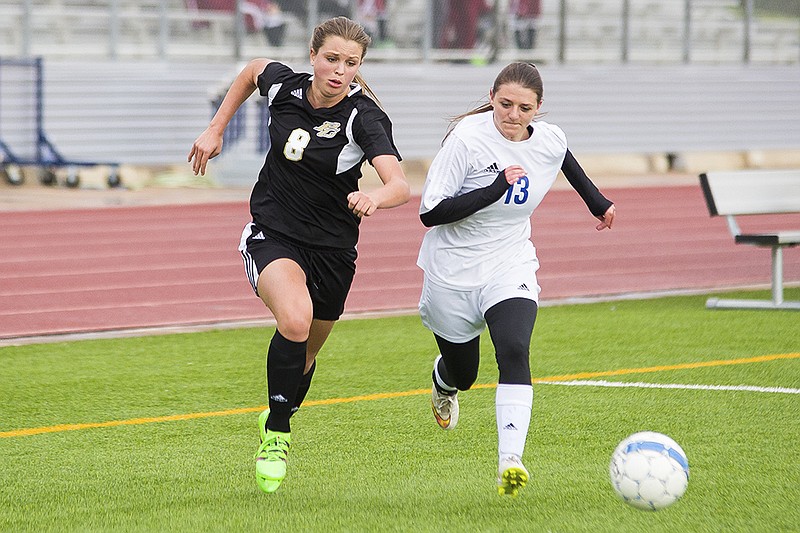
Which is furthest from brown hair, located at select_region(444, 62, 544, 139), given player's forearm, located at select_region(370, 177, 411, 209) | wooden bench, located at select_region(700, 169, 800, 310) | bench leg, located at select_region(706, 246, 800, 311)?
bench leg, located at select_region(706, 246, 800, 311)

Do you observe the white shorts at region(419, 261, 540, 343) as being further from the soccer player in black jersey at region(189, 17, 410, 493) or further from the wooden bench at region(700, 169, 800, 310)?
the wooden bench at region(700, 169, 800, 310)

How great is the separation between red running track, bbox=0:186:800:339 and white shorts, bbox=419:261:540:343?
469 centimetres

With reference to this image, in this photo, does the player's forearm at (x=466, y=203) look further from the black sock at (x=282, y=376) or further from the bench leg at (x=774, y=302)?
the bench leg at (x=774, y=302)

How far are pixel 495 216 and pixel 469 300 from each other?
37 centimetres

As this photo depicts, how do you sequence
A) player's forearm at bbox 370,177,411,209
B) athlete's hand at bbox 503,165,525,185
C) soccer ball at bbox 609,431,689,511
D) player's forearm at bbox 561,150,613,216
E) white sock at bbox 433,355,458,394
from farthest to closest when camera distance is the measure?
1. white sock at bbox 433,355,458,394
2. player's forearm at bbox 561,150,613,216
3. athlete's hand at bbox 503,165,525,185
4. player's forearm at bbox 370,177,411,209
5. soccer ball at bbox 609,431,689,511

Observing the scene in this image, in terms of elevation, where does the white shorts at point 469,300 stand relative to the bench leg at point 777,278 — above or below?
above

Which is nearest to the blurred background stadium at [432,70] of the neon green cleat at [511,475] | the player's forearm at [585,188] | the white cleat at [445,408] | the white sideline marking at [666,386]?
the white sideline marking at [666,386]

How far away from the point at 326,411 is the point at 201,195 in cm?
1319

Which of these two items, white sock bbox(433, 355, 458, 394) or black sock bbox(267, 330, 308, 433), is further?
white sock bbox(433, 355, 458, 394)

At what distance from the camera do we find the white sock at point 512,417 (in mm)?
5102

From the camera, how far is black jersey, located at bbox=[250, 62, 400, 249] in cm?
557

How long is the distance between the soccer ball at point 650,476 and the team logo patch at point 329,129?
1.75m

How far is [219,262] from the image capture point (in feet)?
44.4

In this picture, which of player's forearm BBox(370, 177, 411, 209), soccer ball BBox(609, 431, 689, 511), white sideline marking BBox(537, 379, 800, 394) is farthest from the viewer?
white sideline marking BBox(537, 379, 800, 394)
